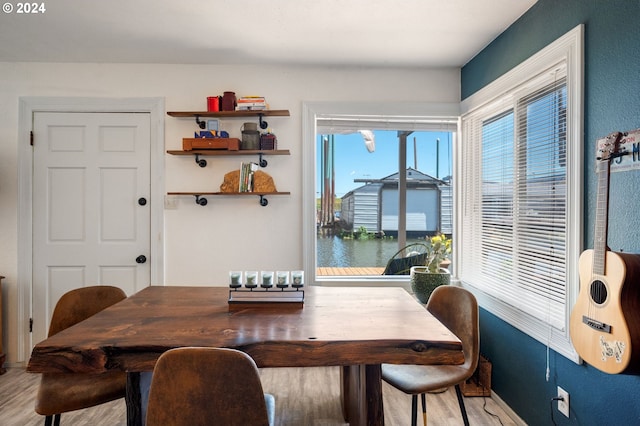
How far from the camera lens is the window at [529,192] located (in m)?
1.80

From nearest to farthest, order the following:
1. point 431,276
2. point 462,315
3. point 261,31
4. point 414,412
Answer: point 414,412, point 462,315, point 261,31, point 431,276

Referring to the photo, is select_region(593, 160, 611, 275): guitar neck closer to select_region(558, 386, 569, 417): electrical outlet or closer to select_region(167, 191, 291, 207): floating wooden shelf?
select_region(558, 386, 569, 417): electrical outlet

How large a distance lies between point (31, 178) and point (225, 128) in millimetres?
1619

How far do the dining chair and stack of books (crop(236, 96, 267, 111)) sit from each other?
86.3 inches

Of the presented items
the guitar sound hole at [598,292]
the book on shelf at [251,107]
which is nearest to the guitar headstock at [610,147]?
the guitar sound hole at [598,292]

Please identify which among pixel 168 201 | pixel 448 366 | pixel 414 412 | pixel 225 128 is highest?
pixel 225 128

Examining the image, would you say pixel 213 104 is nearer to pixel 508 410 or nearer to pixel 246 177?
pixel 246 177

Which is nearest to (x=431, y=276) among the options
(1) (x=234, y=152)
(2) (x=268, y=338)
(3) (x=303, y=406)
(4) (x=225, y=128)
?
(3) (x=303, y=406)

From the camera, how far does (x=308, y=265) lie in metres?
3.06

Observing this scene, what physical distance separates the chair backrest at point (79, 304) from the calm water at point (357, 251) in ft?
5.55

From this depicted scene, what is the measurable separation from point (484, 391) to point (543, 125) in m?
1.79

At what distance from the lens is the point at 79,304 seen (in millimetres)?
1967

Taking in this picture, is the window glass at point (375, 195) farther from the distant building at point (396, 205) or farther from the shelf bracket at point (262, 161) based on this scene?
the shelf bracket at point (262, 161)

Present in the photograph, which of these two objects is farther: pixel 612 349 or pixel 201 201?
pixel 201 201
